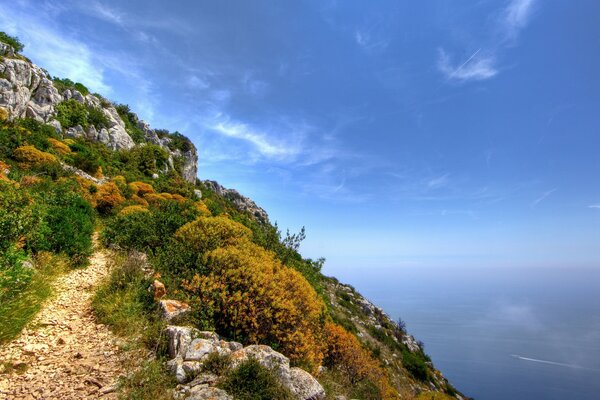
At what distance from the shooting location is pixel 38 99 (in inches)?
1215

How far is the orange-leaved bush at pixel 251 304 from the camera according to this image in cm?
681

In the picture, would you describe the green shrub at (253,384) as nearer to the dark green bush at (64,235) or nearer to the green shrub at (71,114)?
the dark green bush at (64,235)

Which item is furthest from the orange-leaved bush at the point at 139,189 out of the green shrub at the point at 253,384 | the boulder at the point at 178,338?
the green shrub at the point at 253,384

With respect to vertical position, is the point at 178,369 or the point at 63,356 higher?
the point at 178,369

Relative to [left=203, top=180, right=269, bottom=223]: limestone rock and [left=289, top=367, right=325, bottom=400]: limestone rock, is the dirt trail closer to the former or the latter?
[left=289, top=367, right=325, bottom=400]: limestone rock

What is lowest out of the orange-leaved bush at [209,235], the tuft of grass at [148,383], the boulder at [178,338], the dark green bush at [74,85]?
the tuft of grass at [148,383]

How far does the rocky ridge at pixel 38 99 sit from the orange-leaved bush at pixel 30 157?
10478 millimetres

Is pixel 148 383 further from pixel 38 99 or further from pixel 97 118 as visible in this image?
pixel 97 118

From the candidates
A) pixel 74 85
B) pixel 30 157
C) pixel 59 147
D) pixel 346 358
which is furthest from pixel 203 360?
pixel 74 85

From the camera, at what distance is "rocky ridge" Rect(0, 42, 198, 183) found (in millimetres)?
26973

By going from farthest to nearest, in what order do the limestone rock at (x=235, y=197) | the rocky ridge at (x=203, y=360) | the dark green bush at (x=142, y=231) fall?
the limestone rock at (x=235, y=197) < the dark green bush at (x=142, y=231) < the rocky ridge at (x=203, y=360)

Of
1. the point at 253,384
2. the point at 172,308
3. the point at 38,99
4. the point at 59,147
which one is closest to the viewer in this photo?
the point at 253,384

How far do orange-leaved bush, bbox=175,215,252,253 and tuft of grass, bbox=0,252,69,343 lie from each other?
338cm

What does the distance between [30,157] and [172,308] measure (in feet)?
64.7
